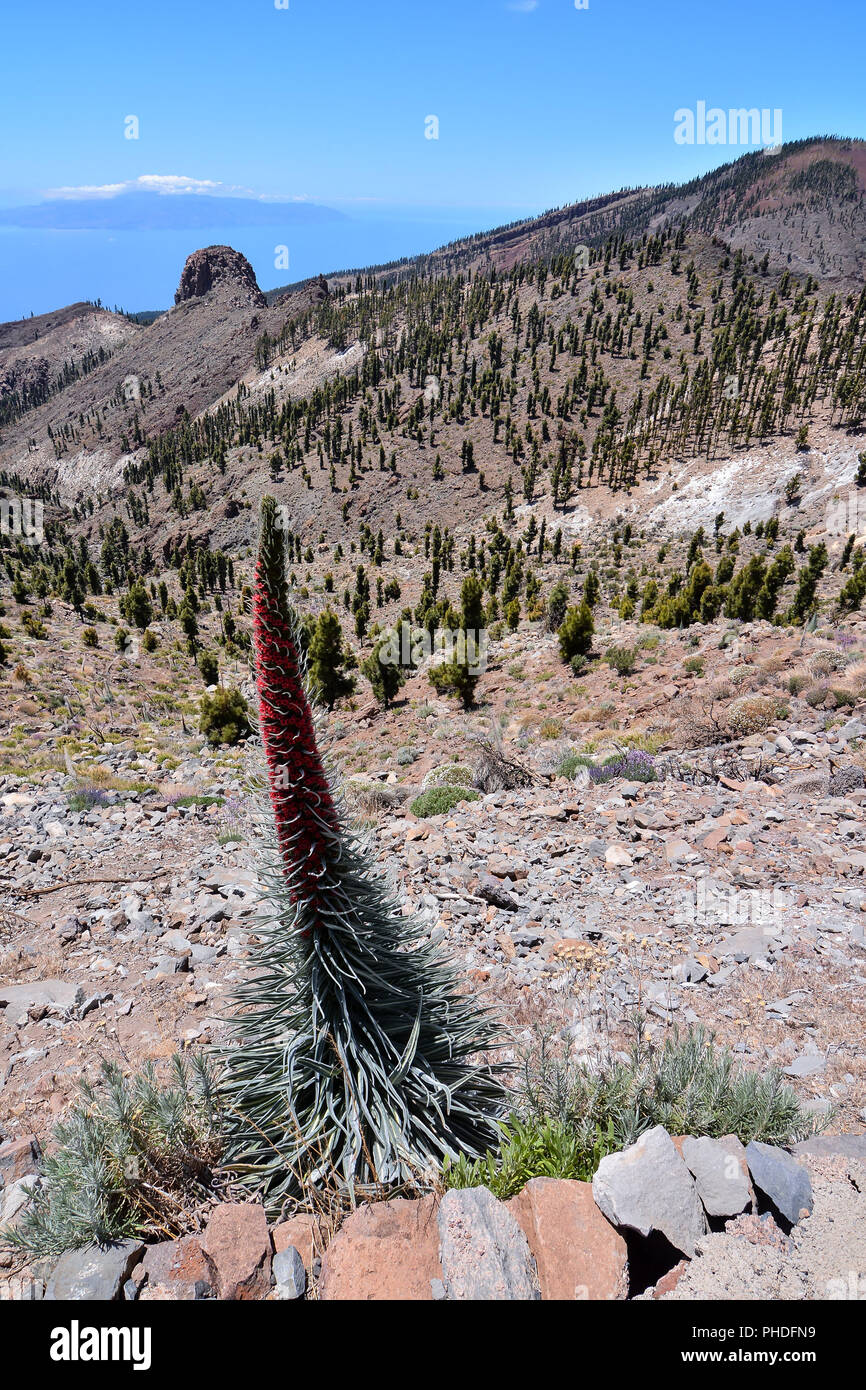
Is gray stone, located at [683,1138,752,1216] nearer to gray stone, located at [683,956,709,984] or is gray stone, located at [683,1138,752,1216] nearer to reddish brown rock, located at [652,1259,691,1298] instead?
reddish brown rock, located at [652,1259,691,1298]

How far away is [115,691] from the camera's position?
25.7m

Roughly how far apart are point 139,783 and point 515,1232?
43.9ft

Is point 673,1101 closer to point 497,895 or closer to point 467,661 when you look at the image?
point 497,895

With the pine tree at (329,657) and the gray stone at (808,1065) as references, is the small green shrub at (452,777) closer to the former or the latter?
the gray stone at (808,1065)

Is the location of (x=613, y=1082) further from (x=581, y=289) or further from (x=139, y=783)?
(x=581, y=289)

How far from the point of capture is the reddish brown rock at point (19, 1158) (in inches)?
140

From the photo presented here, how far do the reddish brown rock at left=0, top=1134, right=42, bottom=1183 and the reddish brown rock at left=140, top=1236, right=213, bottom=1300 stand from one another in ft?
5.35

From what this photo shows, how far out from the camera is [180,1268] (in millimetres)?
2410

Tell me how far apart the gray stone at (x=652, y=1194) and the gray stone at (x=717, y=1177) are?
0.06m

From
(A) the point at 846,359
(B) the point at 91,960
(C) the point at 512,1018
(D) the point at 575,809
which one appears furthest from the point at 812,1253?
(A) the point at 846,359

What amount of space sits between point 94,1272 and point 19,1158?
1719 mm

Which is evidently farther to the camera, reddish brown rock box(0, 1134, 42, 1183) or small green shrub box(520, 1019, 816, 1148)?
reddish brown rock box(0, 1134, 42, 1183)

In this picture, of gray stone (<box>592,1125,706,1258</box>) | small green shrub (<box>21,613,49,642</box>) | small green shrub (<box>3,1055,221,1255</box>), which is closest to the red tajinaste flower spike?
small green shrub (<box>3,1055,221,1255</box>)

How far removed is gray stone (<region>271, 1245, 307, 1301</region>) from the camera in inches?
93.2
